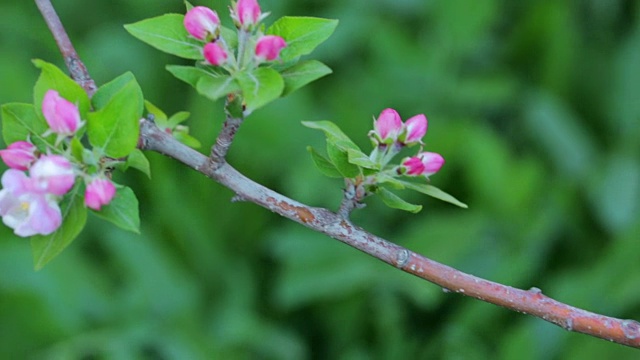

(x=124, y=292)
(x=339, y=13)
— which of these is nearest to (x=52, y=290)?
(x=124, y=292)

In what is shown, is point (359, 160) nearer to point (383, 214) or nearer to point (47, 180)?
point (47, 180)

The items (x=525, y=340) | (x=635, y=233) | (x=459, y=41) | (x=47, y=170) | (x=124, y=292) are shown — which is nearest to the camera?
(x=47, y=170)

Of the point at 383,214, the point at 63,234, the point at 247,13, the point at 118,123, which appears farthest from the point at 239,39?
the point at 383,214

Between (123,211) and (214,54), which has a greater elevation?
(214,54)

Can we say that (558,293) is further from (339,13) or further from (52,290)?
(52,290)

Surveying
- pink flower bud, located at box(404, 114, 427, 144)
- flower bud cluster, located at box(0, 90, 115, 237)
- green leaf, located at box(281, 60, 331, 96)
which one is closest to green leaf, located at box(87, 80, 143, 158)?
flower bud cluster, located at box(0, 90, 115, 237)

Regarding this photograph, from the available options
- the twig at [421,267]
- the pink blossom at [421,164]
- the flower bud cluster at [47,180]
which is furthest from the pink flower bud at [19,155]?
the pink blossom at [421,164]

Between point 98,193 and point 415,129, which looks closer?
point 98,193
